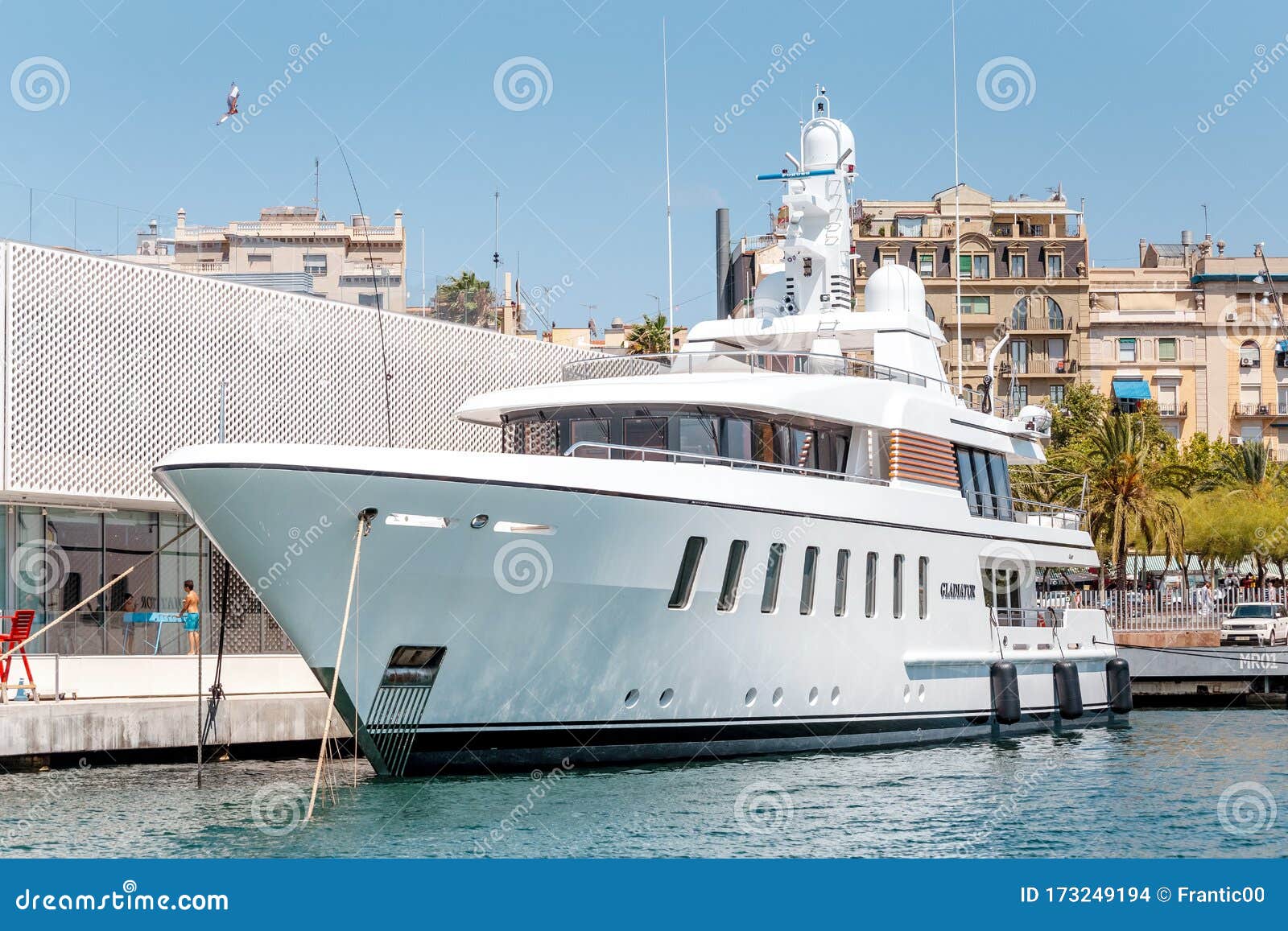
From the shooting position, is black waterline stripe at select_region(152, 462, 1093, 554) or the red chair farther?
the red chair

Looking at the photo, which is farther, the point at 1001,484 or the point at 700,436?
the point at 1001,484

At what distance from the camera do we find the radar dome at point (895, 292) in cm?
2498

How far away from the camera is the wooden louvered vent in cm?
2156

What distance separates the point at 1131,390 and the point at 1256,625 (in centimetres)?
4111

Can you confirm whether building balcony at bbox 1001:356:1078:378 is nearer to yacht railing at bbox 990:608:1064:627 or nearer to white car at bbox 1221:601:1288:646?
white car at bbox 1221:601:1288:646

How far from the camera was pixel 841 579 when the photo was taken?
789 inches

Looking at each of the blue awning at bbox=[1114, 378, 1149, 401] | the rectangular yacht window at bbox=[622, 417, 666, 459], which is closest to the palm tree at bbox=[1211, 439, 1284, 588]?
the blue awning at bbox=[1114, 378, 1149, 401]
